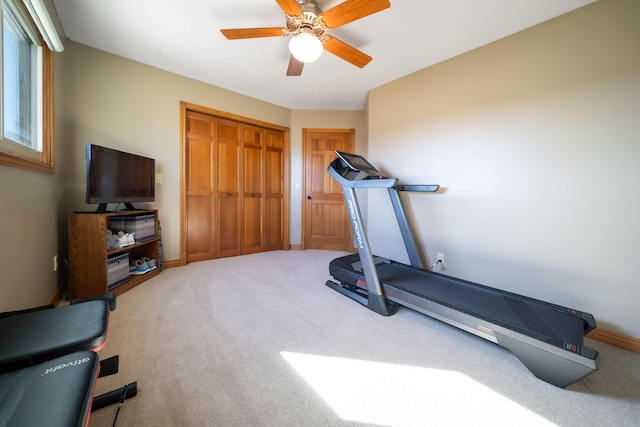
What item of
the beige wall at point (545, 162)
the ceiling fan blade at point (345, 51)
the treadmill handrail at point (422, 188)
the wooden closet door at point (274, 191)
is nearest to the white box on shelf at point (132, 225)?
the wooden closet door at point (274, 191)

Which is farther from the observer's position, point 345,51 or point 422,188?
point 422,188

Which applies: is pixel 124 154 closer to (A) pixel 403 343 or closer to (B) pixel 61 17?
(B) pixel 61 17

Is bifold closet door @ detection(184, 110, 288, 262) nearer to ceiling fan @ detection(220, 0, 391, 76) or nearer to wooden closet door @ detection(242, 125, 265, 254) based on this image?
wooden closet door @ detection(242, 125, 265, 254)

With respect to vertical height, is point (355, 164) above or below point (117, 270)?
above

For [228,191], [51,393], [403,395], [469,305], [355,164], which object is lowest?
[403,395]

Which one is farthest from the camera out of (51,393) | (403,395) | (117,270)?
(117,270)

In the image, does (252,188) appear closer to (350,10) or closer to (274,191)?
(274,191)

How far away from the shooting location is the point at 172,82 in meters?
2.95

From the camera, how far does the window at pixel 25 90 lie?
1437mm

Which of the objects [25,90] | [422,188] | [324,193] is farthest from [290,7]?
[324,193]

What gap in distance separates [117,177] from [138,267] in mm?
978

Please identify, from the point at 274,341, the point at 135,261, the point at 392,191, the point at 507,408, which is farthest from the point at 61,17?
the point at 507,408

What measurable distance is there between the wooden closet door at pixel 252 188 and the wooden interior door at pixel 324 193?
30.1 inches

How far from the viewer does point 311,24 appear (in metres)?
1.78
